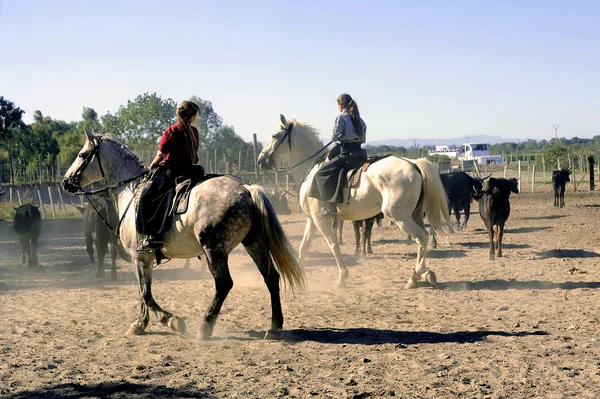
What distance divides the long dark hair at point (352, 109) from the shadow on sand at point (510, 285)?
2.77 m

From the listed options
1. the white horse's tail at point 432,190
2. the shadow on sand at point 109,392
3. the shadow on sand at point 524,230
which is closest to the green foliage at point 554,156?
the shadow on sand at point 524,230

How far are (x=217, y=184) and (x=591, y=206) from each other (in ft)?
72.0

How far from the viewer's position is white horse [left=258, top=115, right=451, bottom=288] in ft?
33.1

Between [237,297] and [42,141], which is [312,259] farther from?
[42,141]

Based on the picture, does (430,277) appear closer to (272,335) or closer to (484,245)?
(272,335)

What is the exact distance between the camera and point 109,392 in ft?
17.5

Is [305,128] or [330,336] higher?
[305,128]

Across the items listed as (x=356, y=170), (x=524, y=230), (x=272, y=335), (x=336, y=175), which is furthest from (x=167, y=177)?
(x=524, y=230)

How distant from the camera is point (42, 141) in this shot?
41625 mm

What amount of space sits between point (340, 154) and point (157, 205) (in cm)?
409

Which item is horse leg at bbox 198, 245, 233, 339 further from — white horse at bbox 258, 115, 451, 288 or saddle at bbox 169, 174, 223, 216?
white horse at bbox 258, 115, 451, 288

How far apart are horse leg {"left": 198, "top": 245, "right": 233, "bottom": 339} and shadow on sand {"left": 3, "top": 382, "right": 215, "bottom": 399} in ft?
5.06

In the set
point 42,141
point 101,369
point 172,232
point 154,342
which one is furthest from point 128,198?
point 42,141

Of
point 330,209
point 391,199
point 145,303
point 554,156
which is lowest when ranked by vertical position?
point 145,303
